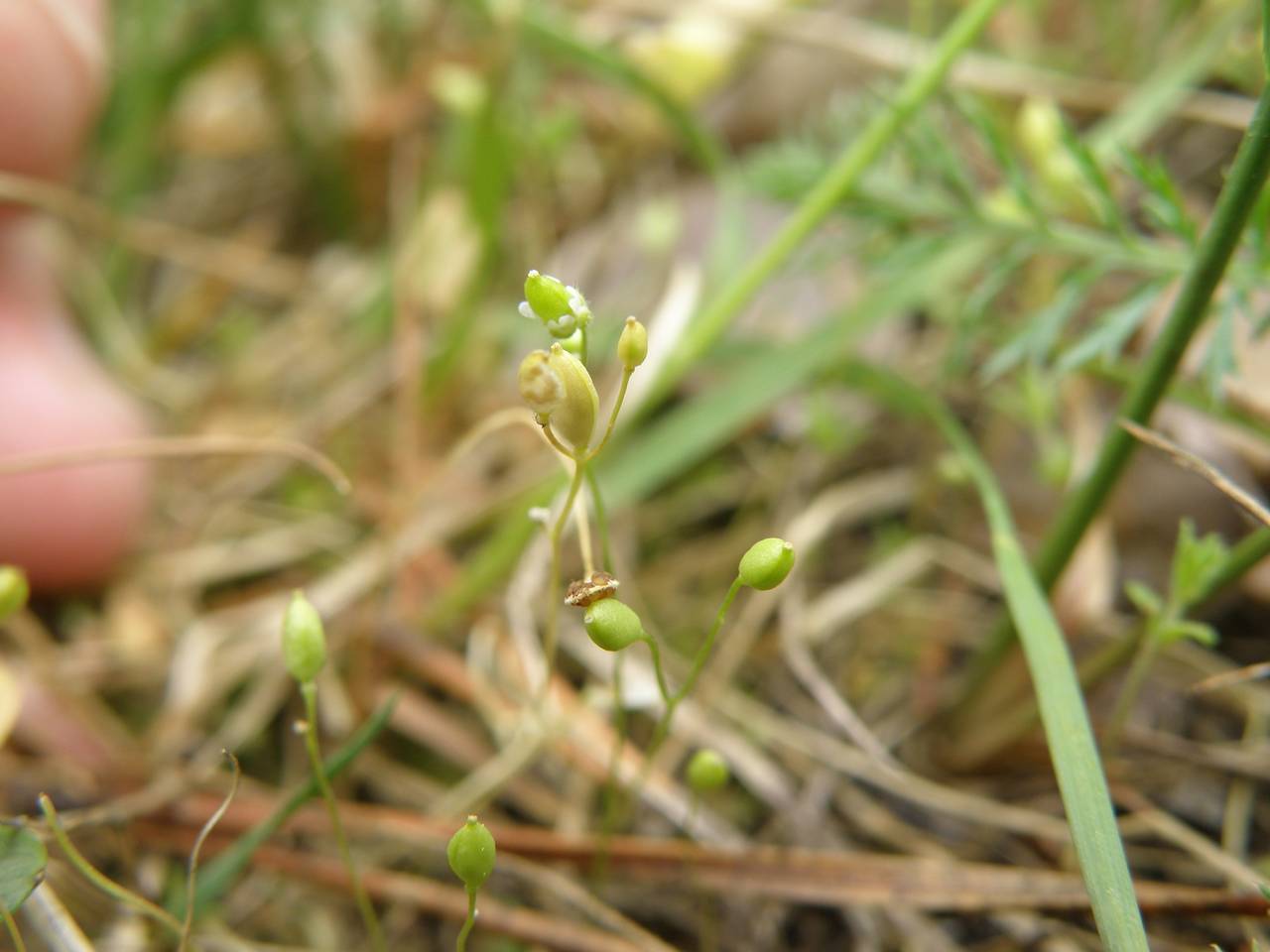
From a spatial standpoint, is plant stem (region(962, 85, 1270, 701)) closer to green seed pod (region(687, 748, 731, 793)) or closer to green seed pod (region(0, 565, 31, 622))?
green seed pod (region(687, 748, 731, 793))

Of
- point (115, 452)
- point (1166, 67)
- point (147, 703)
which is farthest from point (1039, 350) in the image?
point (147, 703)

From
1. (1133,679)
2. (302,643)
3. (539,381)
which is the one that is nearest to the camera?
(539,381)

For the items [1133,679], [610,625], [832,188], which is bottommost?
[1133,679]

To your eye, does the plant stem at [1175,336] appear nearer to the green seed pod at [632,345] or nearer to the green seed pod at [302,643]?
the green seed pod at [632,345]

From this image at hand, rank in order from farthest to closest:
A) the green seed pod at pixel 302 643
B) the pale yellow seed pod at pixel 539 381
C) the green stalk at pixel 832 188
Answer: the green stalk at pixel 832 188
the green seed pod at pixel 302 643
the pale yellow seed pod at pixel 539 381

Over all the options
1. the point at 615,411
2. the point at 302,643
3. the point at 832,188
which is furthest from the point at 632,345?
the point at 832,188

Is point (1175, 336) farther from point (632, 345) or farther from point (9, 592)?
point (9, 592)

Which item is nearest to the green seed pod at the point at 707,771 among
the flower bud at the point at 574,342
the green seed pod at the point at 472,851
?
the green seed pod at the point at 472,851
